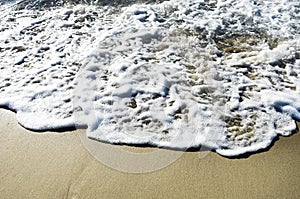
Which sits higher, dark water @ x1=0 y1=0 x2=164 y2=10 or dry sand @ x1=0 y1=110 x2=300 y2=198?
dark water @ x1=0 y1=0 x2=164 y2=10

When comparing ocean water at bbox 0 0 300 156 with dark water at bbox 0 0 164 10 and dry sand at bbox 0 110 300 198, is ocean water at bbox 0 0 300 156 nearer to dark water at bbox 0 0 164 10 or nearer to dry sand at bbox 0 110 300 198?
dark water at bbox 0 0 164 10

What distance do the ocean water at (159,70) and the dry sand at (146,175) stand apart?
167 millimetres

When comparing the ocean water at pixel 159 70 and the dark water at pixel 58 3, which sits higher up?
the dark water at pixel 58 3

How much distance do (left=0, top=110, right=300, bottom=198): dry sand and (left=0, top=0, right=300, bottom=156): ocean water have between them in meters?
0.17

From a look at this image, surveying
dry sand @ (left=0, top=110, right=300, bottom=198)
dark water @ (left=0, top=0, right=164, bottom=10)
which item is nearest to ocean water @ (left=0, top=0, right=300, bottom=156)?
dark water @ (left=0, top=0, right=164, bottom=10)

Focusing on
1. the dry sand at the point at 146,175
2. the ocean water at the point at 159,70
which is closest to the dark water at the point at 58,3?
the ocean water at the point at 159,70

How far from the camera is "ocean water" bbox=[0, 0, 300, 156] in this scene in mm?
2748

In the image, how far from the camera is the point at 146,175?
2322 mm

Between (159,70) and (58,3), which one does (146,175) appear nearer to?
(159,70)

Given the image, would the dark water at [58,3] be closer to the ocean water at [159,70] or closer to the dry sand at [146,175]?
the ocean water at [159,70]

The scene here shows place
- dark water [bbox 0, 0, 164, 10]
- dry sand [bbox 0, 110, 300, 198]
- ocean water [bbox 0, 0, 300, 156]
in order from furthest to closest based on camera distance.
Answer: dark water [bbox 0, 0, 164, 10]
ocean water [bbox 0, 0, 300, 156]
dry sand [bbox 0, 110, 300, 198]

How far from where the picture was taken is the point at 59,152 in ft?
8.25

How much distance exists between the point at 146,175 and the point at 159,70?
1362mm

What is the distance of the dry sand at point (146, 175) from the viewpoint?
2189mm
